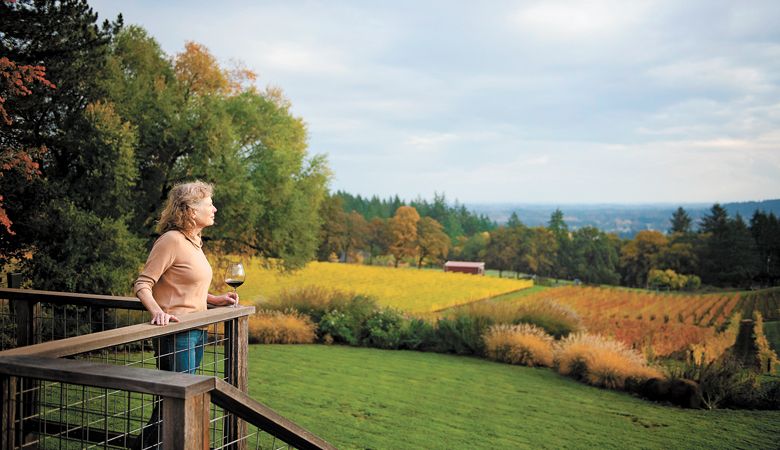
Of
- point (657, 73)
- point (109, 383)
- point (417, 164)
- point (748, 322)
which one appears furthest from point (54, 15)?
point (417, 164)

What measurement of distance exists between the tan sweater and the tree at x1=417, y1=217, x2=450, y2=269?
41.6m

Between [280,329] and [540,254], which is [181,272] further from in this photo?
[540,254]

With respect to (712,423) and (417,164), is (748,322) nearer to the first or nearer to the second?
(712,423)

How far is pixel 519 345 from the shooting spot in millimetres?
13867

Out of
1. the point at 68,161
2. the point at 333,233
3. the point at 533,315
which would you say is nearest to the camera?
the point at 68,161

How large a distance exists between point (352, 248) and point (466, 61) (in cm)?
2107

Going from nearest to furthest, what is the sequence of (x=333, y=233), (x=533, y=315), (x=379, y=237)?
1. (x=533, y=315)
2. (x=333, y=233)
3. (x=379, y=237)

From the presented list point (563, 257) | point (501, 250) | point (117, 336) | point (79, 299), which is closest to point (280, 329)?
point (79, 299)

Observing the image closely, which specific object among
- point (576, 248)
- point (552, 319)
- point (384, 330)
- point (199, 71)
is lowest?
point (384, 330)

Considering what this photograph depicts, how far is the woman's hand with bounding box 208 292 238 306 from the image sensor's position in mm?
4379

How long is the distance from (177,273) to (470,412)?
646 centimetres

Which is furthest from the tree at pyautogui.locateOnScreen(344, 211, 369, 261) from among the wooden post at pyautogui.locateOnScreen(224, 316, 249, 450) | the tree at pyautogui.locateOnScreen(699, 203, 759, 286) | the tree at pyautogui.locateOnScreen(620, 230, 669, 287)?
the wooden post at pyautogui.locateOnScreen(224, 316, 249, 450)

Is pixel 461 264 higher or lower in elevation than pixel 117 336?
lower

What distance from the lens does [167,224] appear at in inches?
154
